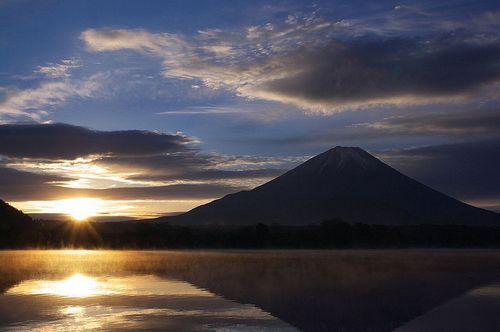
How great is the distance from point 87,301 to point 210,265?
59.4 feet

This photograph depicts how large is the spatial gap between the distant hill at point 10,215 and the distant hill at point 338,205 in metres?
55.2

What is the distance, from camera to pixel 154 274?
3262 cm

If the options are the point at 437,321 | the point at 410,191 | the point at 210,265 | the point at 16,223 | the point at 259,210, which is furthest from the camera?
the point at 410,191

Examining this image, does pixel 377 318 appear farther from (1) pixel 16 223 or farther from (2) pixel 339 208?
(2) pixel 339 208

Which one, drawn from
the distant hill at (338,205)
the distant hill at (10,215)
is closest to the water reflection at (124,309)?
the distant hill at (10,215)

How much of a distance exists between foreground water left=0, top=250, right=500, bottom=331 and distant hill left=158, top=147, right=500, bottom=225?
4860 inches

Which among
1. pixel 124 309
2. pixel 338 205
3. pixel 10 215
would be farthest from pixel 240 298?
pixel 338 205

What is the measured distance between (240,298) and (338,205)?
494 feet

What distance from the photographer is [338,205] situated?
171750 millimetres

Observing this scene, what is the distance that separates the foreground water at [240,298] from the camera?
1781cm

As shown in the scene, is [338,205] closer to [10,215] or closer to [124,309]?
[10,215]

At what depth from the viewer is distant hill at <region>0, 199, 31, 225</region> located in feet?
331

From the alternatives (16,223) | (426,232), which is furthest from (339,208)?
(16,223)

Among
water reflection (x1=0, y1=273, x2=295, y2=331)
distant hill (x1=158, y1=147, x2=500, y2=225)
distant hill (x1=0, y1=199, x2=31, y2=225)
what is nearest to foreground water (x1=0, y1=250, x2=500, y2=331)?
water reflection (x1=0, y1=273, x2=295, y2=331)
